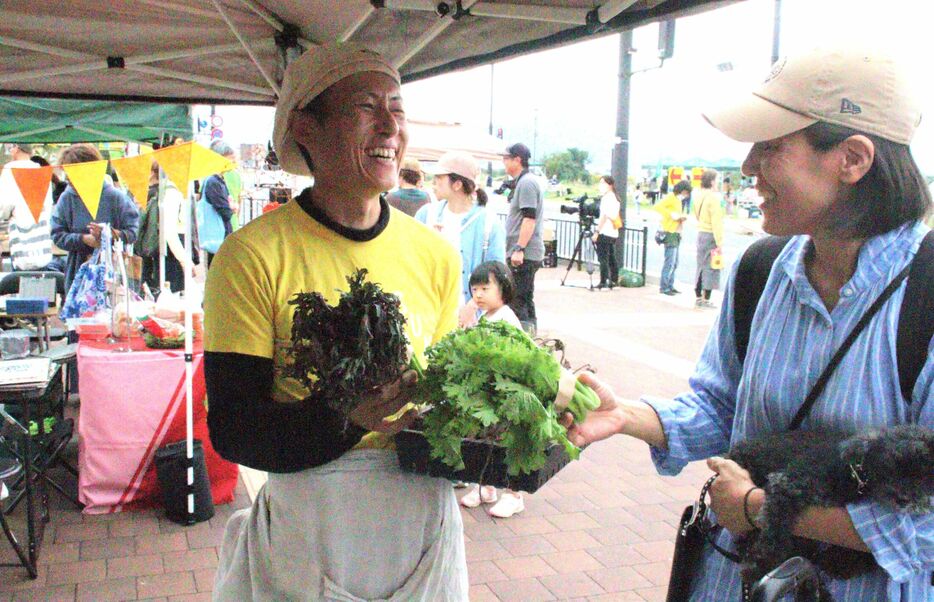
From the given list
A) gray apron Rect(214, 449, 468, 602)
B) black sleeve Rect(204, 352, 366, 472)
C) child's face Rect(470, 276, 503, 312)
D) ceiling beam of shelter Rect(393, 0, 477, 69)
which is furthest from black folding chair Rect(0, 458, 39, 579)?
black sleeve Rect(204, 352, 366, 472)

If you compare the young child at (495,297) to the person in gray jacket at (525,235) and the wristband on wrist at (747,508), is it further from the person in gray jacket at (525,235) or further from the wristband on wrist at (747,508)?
the wristband on wrist at (747,508)

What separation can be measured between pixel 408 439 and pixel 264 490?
448mm

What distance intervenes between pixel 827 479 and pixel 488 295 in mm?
3638

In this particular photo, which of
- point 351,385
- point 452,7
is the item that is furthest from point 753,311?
point 452,7

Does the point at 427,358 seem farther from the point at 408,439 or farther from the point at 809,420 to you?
the point at 809,420

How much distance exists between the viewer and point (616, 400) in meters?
1.92

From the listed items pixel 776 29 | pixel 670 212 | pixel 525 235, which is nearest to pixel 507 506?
pixel 525 235

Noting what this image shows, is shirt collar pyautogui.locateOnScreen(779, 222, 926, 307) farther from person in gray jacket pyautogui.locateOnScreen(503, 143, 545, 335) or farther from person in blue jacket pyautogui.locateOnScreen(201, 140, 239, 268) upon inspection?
person in blue jacket pyautogui.locateOnScreen(201, 140, 239, 268)

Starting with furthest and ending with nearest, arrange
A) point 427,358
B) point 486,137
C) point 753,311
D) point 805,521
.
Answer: point 486,137 → point 753,311 → point 427,358 → point 805,521

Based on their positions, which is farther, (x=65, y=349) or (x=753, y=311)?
(x=65, y=349)

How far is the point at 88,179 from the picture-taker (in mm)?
5523

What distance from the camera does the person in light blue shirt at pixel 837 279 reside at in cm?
146

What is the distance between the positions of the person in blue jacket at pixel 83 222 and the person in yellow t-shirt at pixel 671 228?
9144 millimetres

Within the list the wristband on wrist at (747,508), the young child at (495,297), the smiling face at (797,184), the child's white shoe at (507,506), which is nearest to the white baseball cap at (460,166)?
the young child at (495,297)
